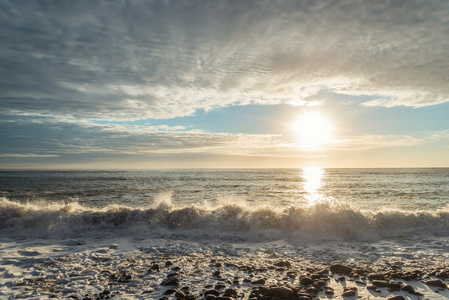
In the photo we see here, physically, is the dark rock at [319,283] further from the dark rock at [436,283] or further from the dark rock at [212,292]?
the dark rock at [436,283]

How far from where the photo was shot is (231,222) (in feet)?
42.6

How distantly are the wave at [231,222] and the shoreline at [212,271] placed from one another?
5.67 ft

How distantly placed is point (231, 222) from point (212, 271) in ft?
18.9

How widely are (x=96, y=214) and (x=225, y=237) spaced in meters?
7.52

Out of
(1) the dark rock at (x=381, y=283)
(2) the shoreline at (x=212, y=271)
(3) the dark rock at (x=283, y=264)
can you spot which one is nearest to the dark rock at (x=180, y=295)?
(2) the shoreline at (x=212, y=271)

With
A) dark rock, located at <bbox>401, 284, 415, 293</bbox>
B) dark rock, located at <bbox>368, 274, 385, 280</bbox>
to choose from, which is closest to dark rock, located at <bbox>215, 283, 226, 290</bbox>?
dark rock, located at <bbox>368, 274, 385, 280</bbox>

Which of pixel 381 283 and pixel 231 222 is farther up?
pixel 381 283

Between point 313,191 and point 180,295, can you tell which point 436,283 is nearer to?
point 180,295

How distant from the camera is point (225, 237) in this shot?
11.6 meters

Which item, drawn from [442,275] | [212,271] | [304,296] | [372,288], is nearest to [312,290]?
[304,296]

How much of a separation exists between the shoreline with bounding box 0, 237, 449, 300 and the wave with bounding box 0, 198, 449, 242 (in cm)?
173

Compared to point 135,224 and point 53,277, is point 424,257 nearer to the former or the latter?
point 53,277

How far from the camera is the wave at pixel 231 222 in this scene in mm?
11922

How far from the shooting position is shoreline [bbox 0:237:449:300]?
19.1ft
